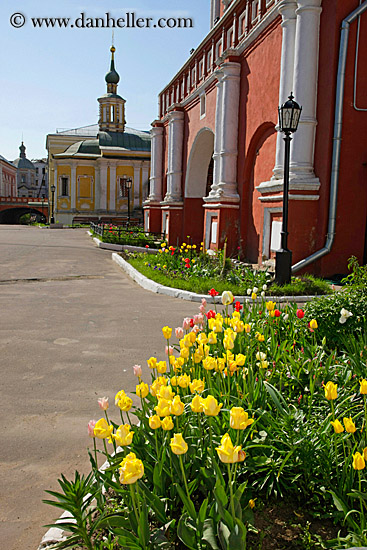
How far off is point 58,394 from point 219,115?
1201cm

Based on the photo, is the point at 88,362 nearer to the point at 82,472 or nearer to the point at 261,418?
the point at 82,472

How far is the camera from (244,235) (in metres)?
13.8

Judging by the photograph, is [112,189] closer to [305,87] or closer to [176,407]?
[305,87]

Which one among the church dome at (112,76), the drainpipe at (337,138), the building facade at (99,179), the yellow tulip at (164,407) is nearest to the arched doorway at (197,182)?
the drainpipe at (337,138)

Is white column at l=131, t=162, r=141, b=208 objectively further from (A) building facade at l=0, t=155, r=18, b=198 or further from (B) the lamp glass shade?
(A) building facade at l=0, t=155, r=18, b=198

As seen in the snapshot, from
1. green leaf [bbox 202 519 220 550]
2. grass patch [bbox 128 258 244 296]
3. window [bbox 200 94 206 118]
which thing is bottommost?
grass patch [bbox 128 258 244 296]

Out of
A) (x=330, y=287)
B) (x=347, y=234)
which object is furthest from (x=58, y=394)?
(x=347, y=234)

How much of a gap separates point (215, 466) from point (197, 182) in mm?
19021

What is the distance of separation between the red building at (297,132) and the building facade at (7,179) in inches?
2858

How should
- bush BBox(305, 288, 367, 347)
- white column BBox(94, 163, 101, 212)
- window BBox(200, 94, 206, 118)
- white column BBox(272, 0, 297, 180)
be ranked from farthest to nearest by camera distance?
1. white column BBox(94, 163, 101, 212)
2. window BBox(200, 94, 206, 118)
3. white column BBox(272, 0, 297, 180)
4. bush BBox(305, 288, 367, 347)

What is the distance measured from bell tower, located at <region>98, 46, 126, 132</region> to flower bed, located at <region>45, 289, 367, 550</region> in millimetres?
52888

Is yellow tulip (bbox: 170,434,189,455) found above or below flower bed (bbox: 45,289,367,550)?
above

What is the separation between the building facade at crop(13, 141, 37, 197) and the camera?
4156 inches

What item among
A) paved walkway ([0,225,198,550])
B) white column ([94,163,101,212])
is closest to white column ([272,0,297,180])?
paved walkway ([0,225,198,550])
